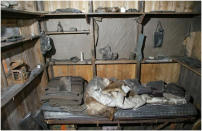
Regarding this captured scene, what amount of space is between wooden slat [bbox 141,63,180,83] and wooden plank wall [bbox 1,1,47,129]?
2.30 metres

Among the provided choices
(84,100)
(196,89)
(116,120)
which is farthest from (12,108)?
(196,89)

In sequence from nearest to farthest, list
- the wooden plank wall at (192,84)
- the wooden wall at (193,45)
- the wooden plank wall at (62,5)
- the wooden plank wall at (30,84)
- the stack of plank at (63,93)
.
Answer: the wooden plank wall at (30,84) < the stack of plank at (63,93) < the wooden plank wall at (192,84) < the wooden wall at (193,45) < the wooden plank wall at (62,5)

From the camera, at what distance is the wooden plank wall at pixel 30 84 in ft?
6.27

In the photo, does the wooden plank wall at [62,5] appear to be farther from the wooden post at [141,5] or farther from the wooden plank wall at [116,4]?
the wooden post at [141,5]

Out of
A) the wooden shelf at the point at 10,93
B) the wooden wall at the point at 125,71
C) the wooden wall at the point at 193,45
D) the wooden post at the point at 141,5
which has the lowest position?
the wooden wall at the point at 125,71

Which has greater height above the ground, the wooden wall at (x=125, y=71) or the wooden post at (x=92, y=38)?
the wooden post at (x=92, y=38)

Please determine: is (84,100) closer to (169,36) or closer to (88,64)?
(88,64)

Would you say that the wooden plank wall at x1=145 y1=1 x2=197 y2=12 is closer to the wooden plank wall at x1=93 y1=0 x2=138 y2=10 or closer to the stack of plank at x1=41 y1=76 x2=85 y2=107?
the wooden plank wall at x1=93 y1=0 x2=138 y2=10

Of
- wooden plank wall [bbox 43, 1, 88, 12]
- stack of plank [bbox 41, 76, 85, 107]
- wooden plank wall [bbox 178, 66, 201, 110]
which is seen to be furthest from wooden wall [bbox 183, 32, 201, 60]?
stack of plank [bbox 41, 76, 85, 107]

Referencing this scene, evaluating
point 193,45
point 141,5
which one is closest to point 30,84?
point 141,5

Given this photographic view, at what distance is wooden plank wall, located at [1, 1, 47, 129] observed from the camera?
75.3 inches

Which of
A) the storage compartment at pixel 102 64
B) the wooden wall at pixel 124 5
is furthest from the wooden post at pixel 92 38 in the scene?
the wooden wall at pixel 124 5

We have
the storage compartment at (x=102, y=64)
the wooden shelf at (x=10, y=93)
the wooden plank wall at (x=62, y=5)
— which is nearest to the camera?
the wooden shelf at (x=10, y=93)

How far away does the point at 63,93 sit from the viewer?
2473mm
